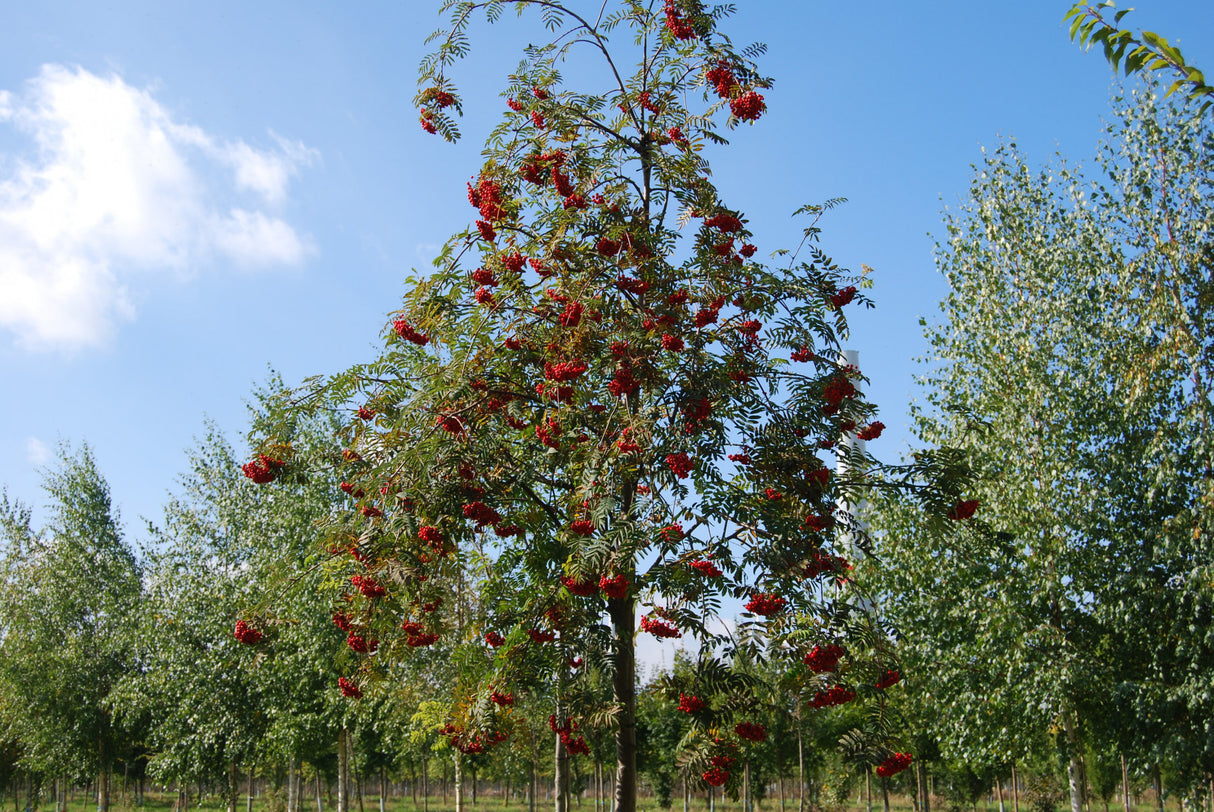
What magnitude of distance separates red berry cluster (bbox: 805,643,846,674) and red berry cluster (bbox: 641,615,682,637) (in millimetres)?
946

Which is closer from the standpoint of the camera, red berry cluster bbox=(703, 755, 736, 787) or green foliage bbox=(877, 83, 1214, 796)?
red berry cluster bbox=(703, 755, 736, 787)

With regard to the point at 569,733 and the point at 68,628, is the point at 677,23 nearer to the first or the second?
the point at 569,733

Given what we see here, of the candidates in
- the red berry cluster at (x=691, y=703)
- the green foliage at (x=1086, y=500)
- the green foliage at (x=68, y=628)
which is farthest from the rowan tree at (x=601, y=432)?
the green foliage at (x=68, y=628)

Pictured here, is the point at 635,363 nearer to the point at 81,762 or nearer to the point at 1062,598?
the point at 1062,598

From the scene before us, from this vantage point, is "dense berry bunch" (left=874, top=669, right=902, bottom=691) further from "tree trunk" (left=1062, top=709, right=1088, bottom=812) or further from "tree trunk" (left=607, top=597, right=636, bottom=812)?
"tree trunk" (left=1062, top=709, right=1088, bottom=812)

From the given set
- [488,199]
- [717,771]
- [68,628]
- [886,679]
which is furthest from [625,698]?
[68,628]

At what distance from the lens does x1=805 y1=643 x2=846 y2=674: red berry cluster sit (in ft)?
16.8

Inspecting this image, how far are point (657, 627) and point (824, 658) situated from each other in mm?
1138

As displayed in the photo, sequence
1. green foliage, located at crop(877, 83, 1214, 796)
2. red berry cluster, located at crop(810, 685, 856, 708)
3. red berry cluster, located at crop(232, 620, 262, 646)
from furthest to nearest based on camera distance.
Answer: green foliage, located at crop(877, 83, 1214, 796) → red berry cluster, located at crop(232, 620, 262, 646) → red berry cluster, located at crop(810, 685, 856, 708)

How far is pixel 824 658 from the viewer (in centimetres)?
511

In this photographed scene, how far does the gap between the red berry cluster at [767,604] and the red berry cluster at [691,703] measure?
2.33 ft

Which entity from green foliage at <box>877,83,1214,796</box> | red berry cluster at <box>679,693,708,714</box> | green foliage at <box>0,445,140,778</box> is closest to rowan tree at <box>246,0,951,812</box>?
red berry cluster at <box>679,693,708,714</box>

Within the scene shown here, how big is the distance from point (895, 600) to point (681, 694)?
9.69m

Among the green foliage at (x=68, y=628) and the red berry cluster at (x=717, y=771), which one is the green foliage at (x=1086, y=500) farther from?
the green foliage at (x=68, y=628)
